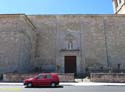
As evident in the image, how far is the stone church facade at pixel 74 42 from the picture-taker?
88.9 ft

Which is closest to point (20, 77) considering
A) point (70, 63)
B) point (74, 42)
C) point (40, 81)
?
point (40, 81)

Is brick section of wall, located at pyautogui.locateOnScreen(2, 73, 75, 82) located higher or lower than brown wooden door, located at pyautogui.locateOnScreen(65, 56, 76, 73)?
lower

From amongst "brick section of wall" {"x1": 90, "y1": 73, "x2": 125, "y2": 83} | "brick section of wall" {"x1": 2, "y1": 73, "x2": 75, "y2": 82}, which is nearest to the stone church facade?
"brick section of wall" {"x1": 2, "y1": 73, "x2": 75, "y2": 82}

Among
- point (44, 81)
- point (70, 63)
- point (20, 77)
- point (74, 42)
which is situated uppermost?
point (74, 42)

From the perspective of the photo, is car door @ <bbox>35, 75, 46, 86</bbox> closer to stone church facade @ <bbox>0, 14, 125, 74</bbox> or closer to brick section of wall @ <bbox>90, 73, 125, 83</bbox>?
brick section of wall @ <bbox>90, 73, 125, 83</bbox>

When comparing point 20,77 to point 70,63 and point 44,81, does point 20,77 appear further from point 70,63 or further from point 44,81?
point 70,63

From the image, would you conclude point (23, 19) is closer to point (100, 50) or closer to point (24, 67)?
point (24, 67)

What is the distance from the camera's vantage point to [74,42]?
2770 centimetres

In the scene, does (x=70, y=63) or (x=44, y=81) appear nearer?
(x=44, y=81)

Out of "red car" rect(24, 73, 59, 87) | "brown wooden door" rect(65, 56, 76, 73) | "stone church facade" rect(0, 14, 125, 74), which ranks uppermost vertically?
"stone church facade" rect(0, 14, 125, 74)

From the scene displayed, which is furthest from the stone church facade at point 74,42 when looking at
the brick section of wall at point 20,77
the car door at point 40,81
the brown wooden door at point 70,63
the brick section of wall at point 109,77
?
the car door at point 40,81

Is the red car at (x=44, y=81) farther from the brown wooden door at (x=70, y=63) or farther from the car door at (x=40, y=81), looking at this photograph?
the brown wooden door at (x=70, y=63)

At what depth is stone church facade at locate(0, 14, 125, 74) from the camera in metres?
27.1

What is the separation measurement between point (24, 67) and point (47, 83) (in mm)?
8285
